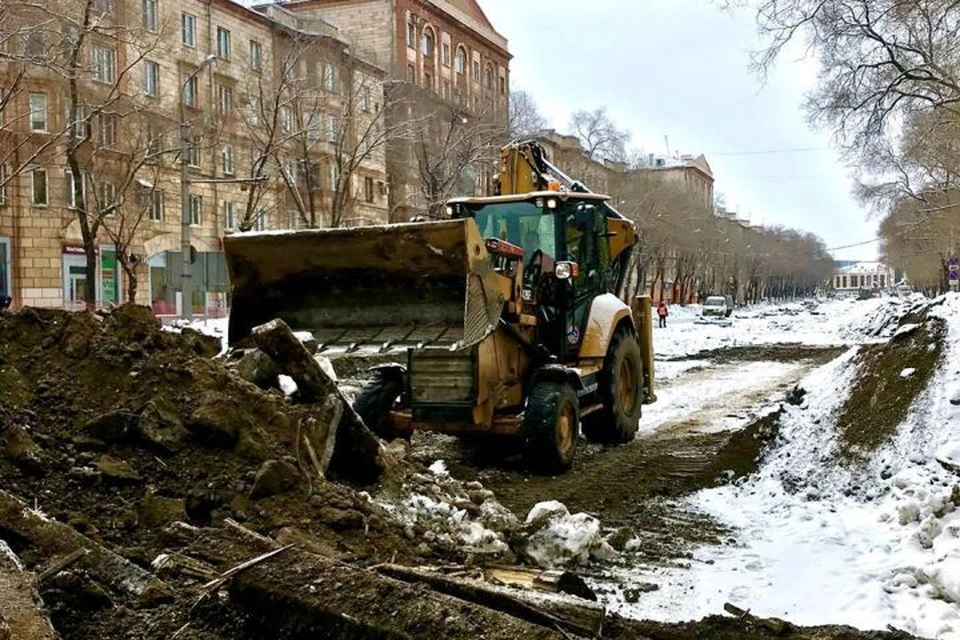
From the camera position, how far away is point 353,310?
9.02m

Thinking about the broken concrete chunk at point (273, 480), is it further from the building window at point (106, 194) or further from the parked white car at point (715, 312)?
the parked white car at point (715, 312)

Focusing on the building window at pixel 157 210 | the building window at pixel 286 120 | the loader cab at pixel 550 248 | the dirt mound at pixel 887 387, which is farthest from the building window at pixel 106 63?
the dirt mound at pixel 887 387

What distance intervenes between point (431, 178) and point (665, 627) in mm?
31777

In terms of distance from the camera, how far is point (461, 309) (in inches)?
341

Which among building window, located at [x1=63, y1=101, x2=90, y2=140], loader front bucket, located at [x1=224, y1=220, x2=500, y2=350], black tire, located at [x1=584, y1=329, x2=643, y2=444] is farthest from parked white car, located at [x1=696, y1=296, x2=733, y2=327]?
loader front bucket, located at [x1=224, y1=220, x2=500, y2=350]

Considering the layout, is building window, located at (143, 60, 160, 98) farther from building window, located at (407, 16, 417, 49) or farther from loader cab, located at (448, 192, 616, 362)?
loader cab, located at (448, 192, 616, 362)

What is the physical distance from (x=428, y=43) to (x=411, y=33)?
234cm

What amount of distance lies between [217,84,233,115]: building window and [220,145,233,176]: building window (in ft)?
4.70

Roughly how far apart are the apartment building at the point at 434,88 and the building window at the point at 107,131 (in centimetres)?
866

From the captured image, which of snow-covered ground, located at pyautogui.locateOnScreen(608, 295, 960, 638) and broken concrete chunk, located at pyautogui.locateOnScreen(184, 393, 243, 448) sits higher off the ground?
broken concrete chunk, located at pyautogui.locateOnScreen(184, 393, 243, 448)

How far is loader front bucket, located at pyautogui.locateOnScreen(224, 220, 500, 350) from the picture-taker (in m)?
8.41

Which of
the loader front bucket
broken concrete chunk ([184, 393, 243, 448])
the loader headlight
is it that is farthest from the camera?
the loader headlight

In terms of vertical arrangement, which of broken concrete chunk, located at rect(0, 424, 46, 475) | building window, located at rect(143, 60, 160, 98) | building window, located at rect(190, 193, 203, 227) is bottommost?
broken concrete chunk, located at rect(0, 424, 46, 475)

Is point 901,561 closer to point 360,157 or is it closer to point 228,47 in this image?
point 360,157
